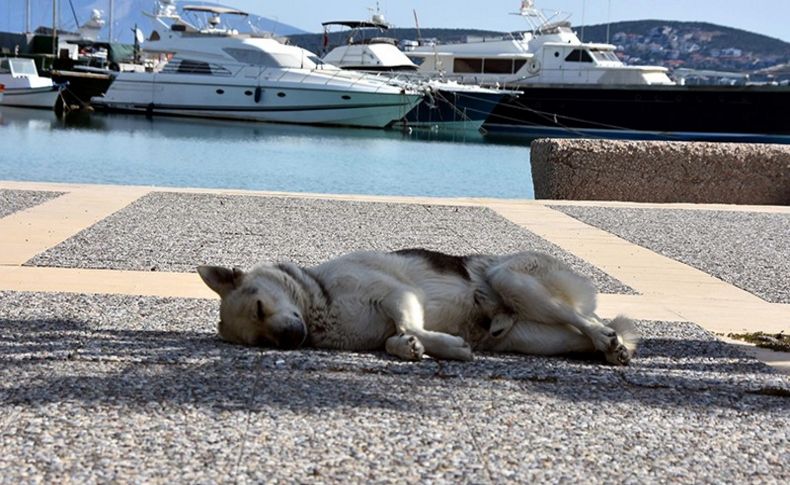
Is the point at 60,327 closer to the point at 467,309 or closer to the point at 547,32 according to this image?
the point at 467,309

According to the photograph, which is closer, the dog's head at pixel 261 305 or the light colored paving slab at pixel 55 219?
the dog's head at pixel 261 305

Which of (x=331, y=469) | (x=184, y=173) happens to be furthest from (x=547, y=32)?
(x=331, y=469)

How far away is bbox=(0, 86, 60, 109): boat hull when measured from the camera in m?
61.9

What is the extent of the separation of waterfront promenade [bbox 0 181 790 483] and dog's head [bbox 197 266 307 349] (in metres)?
0.11

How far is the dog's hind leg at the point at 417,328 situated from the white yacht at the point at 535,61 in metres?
56.4

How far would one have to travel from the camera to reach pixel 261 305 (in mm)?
5703

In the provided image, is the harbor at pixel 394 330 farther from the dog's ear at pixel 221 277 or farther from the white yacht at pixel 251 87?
the white yacht at pixel 251 87

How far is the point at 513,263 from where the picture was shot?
6332mm

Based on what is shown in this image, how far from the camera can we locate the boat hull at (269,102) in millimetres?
55969

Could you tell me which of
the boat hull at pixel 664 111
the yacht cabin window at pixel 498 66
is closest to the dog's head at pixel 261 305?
the boat hull at pixel 664 111

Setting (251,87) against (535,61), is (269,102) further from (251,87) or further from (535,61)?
(535,61)

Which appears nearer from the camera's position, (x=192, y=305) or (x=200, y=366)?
Result: (x=200, y=366)

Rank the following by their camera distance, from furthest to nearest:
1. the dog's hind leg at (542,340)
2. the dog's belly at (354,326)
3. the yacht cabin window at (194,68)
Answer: the yacht cabin window at (194,68)
the dog's hind leg at (542,340)
the dog's belly at (354,326)

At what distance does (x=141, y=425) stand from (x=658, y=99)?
2187 inches
